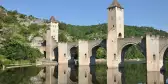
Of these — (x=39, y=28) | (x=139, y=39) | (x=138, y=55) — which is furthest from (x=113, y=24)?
(x=138, y=55)

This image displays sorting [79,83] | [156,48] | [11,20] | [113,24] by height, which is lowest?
[79,83]

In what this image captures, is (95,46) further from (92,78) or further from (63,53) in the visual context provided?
(92,78)

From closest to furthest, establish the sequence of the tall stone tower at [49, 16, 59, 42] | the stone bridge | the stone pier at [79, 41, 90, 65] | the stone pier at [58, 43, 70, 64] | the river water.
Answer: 1. the river water
2. the stone bridge
3. the stone pier at [79, 41, 90, 65]
4. the stone pier at [58, 43, 70, 64]
5. the tall stone tower at [49, 16, 59, 42]

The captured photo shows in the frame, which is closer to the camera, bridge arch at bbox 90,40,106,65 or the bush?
bridge arch at bbox 90,40,106,65

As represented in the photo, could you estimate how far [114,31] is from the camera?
140 ft

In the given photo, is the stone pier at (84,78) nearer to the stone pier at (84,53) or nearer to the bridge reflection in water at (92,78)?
the bridge reflection in water at (92,78)

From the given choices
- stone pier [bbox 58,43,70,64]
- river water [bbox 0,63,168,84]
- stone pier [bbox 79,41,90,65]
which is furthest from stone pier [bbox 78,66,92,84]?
stone pier [bbox 58,43,70,64]

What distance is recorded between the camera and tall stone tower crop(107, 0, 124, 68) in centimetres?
4241

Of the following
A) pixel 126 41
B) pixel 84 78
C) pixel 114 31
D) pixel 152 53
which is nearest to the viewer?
pixel 84 78

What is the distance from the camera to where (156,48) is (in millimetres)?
35625

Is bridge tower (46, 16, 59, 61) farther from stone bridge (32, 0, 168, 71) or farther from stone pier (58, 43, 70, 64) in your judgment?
stone pier (58, 43, 70, 64)

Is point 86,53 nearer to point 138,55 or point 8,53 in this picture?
point 8,53

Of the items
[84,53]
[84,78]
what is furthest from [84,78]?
[84,53]

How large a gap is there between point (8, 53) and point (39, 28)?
1329 inches
